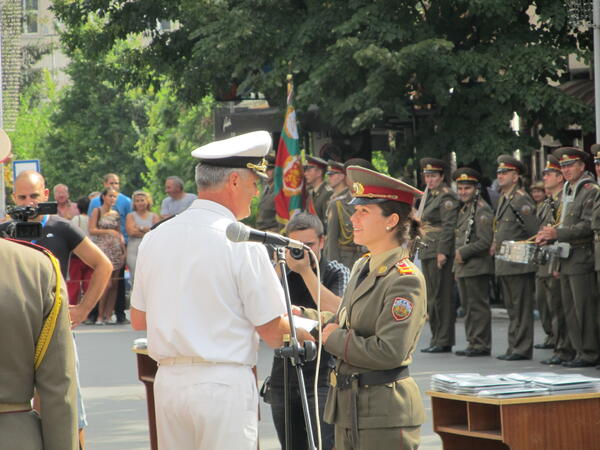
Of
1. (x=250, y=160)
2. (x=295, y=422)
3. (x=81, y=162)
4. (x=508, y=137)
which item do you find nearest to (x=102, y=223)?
A: (x=508, y=137)

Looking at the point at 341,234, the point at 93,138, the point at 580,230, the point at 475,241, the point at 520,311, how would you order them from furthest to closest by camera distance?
the point at 93,138 < the point at 341,234 < the point at 475,241 < the point at 520,311 < the point at 580,230

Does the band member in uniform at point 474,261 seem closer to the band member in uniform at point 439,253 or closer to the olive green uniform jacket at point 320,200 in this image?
the band member in uniform at point 439,253

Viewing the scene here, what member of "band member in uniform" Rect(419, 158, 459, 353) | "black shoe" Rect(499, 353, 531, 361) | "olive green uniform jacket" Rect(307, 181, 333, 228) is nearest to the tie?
"black shoe" Rect(499, 353, 531, 361)

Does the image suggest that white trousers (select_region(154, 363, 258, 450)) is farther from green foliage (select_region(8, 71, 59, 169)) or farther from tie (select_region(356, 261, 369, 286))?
green foliage (select_region(8, 71, 59, 169))

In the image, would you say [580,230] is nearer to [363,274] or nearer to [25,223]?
[363,274]

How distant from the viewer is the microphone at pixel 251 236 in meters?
4.32

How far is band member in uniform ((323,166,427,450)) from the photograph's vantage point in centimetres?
509

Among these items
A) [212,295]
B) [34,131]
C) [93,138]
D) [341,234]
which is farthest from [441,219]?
[34,131]

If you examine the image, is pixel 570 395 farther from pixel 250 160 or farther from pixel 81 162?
pixel 81 162

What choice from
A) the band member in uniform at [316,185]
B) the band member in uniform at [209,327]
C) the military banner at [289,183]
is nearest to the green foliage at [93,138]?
the band member in uniform at [316,185]

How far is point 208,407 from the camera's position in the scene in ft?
15.1

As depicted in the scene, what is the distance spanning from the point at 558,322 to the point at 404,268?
807 centimetres

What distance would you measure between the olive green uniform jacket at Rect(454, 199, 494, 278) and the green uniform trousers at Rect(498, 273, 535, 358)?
36cm

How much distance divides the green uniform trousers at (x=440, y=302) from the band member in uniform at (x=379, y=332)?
29.1 feet
